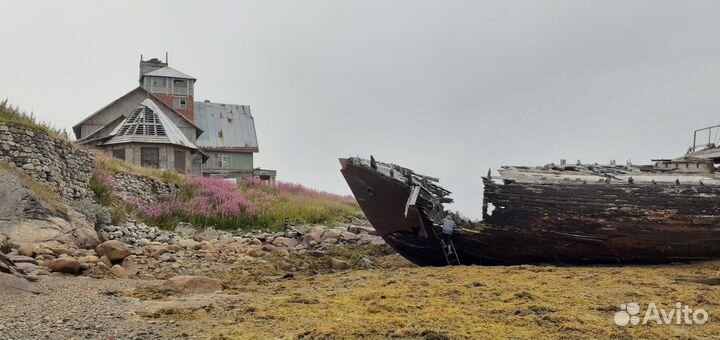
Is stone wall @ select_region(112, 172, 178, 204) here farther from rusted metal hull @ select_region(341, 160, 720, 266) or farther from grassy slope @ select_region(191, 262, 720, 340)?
rusted metal hull @ select_region(341, 160, 720, 266)

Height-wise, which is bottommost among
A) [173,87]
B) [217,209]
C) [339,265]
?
[339,265]

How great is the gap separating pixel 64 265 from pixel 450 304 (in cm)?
591

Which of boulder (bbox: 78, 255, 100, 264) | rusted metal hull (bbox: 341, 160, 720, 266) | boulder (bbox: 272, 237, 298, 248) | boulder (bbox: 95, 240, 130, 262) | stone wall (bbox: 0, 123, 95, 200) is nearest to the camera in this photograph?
boulder (bbox: 78, 255, 100, 264)

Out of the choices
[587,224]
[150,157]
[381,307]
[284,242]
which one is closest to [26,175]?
[284,242]

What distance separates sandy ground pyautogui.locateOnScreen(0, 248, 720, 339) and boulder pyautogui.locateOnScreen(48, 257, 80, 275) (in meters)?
0.36

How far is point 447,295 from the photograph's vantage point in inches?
274

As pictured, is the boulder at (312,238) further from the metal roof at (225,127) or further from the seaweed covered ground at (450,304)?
the metal roof at (225,127)

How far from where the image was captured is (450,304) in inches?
249

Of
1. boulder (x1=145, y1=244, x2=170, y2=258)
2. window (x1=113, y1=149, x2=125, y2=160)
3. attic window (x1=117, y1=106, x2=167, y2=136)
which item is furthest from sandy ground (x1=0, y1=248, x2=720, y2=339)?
attic window (x1=117, y1=106, x2=167, y2=136)

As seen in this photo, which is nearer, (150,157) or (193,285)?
(193,285)

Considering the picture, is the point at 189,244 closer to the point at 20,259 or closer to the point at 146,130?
the point at 20,259

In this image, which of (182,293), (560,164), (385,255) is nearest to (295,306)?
(182,293)

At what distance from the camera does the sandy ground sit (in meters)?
5.00

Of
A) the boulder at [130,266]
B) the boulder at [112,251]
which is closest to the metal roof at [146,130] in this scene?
the boulder at [130,266]
